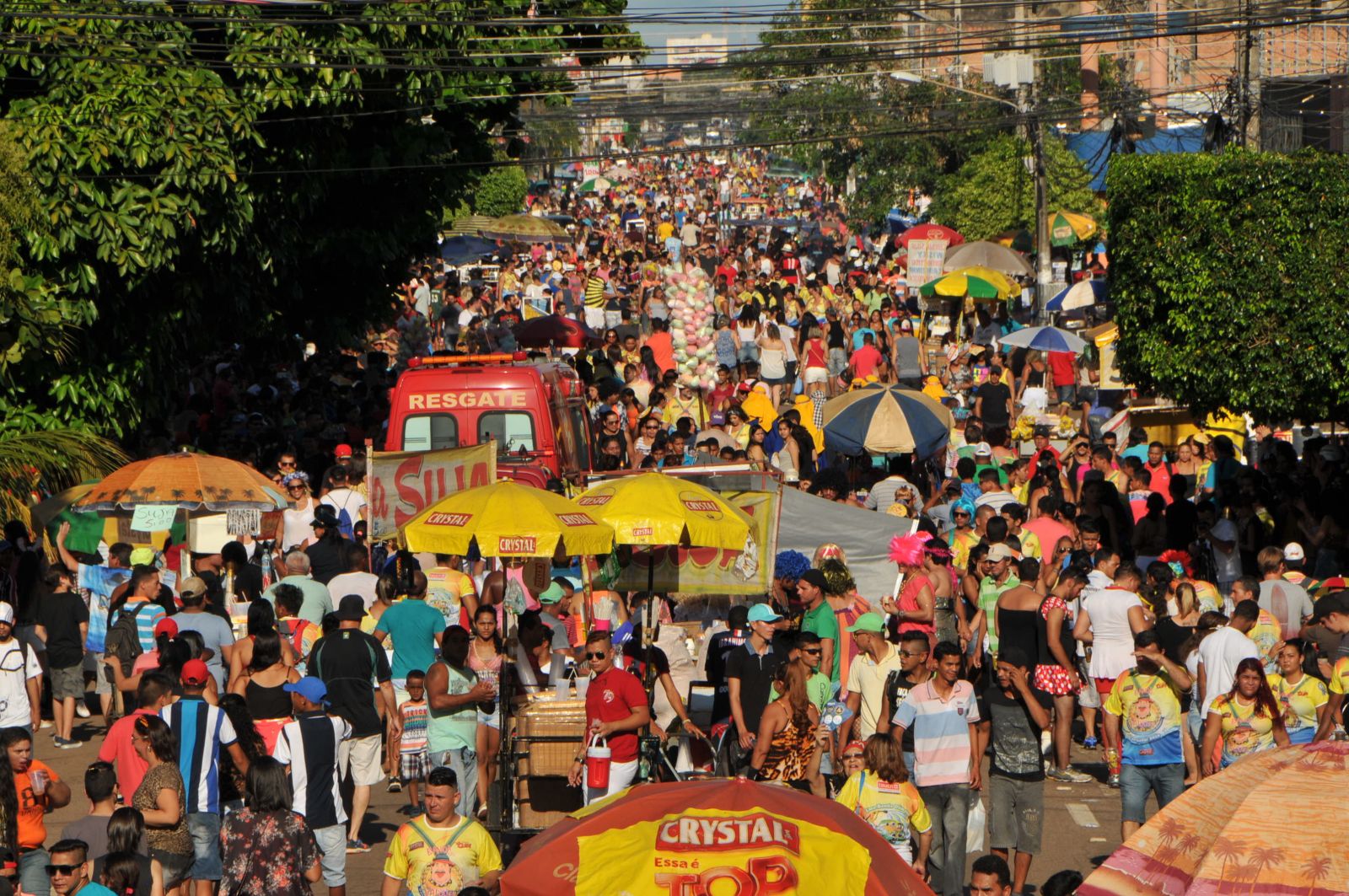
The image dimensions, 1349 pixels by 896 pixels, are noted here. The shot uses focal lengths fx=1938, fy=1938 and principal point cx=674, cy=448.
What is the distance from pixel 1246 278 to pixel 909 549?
549 centimetres

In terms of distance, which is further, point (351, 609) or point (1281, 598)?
point (1281, 598)

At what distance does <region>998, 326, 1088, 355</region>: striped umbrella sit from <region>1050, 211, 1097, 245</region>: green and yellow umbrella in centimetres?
1482

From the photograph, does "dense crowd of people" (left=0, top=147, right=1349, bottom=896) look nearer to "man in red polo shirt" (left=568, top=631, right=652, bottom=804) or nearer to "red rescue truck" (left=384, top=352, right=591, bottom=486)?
"man in red polo shirt" (left=568, top=631, right=652, bottom=804)

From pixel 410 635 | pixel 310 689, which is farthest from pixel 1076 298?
pixel 310 689

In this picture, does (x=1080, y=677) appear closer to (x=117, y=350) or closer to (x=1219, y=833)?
(x=1219, y=833)

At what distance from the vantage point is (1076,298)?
1268 inches

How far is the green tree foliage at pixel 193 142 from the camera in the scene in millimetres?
17438

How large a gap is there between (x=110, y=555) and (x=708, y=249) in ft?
119

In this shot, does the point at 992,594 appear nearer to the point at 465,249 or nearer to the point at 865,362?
the point at 865,362

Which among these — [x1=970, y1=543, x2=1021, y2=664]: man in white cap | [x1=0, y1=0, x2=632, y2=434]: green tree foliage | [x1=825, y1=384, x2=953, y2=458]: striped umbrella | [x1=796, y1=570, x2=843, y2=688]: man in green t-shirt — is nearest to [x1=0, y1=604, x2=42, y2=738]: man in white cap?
[x1=796, y1=570, x2=843, y2=688]: man in green t-shirt

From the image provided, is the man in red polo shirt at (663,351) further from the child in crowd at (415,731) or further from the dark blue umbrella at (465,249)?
the child in crowd at (415,731)

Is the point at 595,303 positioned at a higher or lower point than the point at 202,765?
lower

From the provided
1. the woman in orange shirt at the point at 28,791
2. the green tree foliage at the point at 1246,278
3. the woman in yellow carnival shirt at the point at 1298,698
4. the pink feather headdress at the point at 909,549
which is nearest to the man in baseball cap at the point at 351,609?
the woman in orange shirt at the point at 28,791

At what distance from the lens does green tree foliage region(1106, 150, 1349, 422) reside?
18.3 meters
